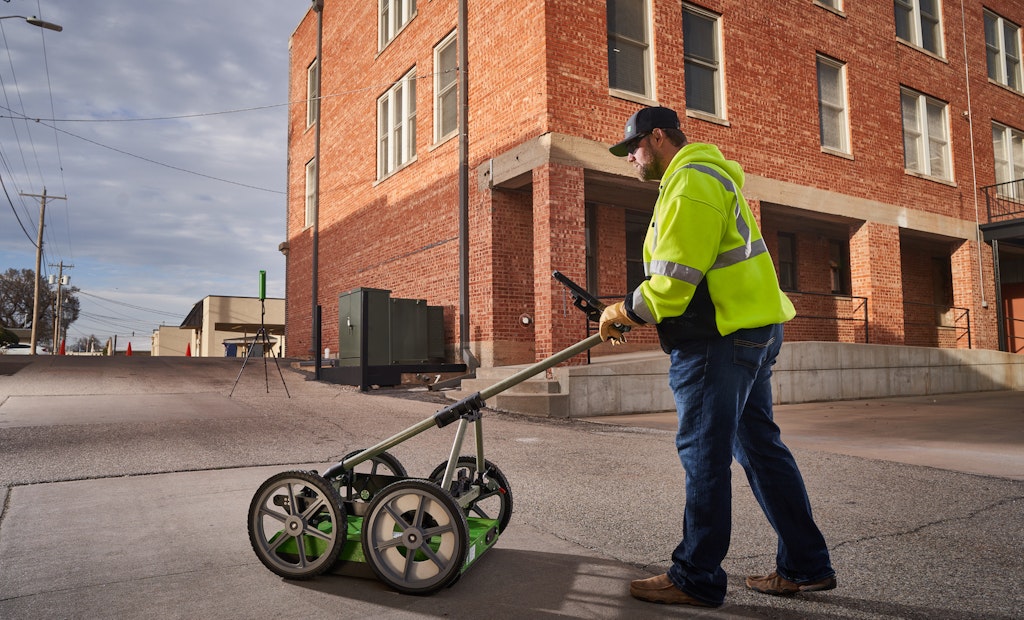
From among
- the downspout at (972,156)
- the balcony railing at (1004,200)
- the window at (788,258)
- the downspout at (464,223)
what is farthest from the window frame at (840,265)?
the downspout at (464,223)

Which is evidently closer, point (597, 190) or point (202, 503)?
point (202, 503)

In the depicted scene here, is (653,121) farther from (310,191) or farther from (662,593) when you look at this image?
(310,191)

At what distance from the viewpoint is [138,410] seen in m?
8.89

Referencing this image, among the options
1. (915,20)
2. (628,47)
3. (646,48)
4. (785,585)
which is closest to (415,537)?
(785,585)

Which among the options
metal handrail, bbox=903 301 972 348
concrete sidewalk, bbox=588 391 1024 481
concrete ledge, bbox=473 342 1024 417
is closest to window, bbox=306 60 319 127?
concrete ledge, bbox=473 342 1024 417

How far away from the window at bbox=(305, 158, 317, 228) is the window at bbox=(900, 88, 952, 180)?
1627 cm

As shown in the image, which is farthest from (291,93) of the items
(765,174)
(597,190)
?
(765,174)

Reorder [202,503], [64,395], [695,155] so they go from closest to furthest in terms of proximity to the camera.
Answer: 1. [695,155]
2. [202,503]
3. [64,395]

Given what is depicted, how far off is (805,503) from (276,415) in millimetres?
7236

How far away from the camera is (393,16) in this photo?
55.2 ft

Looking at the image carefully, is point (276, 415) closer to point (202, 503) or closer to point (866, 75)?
point (202, 503)

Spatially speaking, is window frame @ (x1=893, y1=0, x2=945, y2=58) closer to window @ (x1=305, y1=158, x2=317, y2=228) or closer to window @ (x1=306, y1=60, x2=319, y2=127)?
window @ (x1=306, y1=60, x2=319, y2=127)

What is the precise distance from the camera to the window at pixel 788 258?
1672 cm

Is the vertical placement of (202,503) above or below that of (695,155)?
below
